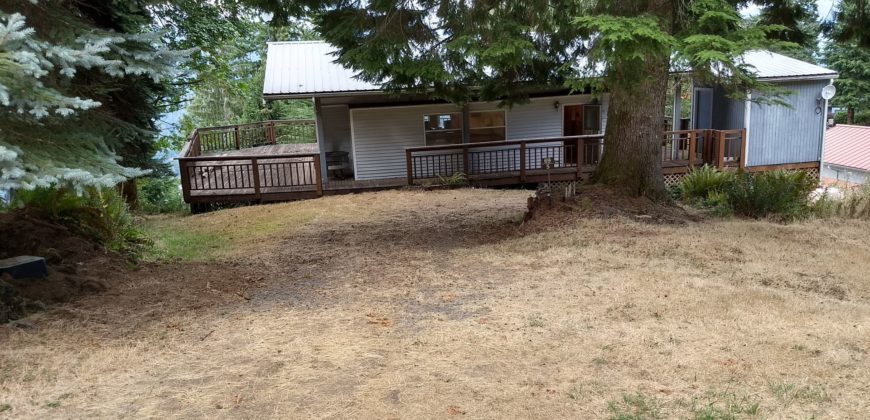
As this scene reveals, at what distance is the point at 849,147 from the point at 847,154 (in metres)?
0.86

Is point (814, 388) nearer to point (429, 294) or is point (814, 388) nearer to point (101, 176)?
point (429, 294)

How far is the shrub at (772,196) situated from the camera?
30.8 feet

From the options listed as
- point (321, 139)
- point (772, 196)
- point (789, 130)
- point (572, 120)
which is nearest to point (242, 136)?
point (321, 139)

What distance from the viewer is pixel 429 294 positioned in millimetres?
5645

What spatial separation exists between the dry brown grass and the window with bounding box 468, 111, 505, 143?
9018 mm

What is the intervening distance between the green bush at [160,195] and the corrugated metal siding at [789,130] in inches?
618

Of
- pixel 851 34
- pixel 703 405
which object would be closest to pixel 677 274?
pixel 703 405

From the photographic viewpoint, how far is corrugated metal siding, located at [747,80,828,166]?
16.4m

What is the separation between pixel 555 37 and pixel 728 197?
12.8 feet

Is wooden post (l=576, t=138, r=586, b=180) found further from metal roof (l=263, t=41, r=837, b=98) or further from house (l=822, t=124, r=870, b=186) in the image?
house (l=822, t=124, r=870, b=186)

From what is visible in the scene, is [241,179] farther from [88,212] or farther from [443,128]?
[88,212]

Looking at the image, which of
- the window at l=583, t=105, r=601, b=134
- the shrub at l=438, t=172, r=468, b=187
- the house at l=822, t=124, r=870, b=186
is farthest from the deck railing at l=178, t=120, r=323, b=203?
the house at l=822, t=124, r=870, b=186

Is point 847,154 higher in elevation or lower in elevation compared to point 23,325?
lower

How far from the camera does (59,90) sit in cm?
468
